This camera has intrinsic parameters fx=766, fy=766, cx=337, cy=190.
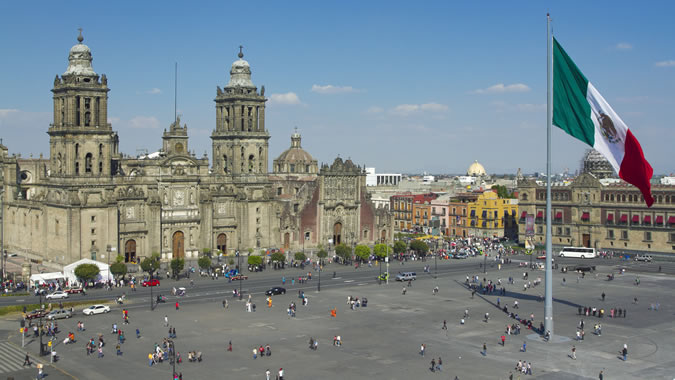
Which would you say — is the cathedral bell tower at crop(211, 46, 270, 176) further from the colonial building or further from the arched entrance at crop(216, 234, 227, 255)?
the colonial building

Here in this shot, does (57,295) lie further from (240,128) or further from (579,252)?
(579,252)

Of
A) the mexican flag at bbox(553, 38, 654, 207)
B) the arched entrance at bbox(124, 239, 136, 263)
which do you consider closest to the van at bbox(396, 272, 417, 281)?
the arched entrance at bbox(124, 239, 136, 263)

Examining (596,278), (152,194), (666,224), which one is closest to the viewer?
(596,278)

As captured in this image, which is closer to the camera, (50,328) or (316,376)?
(316,376)

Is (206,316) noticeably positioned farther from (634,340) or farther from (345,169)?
(345,169)

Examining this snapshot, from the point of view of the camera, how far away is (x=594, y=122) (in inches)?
1929

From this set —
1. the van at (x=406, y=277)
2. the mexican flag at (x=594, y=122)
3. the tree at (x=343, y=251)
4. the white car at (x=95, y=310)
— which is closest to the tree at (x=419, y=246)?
the tree at (x=343, y=251)

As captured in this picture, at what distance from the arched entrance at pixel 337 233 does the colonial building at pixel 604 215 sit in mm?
33621

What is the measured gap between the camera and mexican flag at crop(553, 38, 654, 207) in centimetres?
4681

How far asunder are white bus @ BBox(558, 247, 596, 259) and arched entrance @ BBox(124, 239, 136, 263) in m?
65.0

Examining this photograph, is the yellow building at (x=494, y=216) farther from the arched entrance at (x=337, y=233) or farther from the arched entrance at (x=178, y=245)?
the arched entrance at (x=178, y=245)

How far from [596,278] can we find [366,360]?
171 feet

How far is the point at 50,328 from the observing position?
59406 millimetres

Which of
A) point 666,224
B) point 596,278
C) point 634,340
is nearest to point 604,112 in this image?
point 634,340
